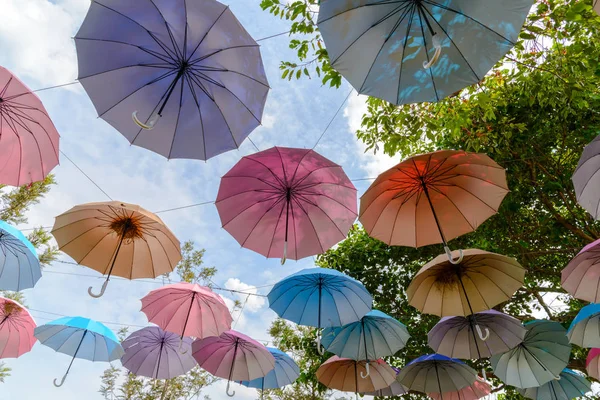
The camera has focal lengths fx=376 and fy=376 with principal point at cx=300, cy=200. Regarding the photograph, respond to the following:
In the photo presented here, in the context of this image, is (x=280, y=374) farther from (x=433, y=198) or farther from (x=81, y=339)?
(x=433, y=198)

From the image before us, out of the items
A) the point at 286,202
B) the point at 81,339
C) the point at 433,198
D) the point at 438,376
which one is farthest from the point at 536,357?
the point at 81,339

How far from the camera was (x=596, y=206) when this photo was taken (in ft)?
13.7

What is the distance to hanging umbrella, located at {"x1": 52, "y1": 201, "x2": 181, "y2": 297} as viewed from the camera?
529cm

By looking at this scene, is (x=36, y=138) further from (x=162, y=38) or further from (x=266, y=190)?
(x=266, y=190)

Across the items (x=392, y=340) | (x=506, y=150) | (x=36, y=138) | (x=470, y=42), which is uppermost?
(x=506, y=150)

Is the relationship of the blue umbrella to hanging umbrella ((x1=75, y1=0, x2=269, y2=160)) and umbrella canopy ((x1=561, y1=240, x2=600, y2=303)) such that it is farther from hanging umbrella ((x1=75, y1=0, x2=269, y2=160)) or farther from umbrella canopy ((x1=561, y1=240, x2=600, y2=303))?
umbrella canopy ((x1=561, y1=240, x2=600, y2=303))

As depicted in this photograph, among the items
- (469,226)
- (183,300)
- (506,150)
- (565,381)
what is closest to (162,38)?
(469,226)

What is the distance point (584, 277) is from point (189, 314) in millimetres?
6013

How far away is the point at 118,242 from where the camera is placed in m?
5.52

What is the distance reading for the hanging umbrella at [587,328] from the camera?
5277mm

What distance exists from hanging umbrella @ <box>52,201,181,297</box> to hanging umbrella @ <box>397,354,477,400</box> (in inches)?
187

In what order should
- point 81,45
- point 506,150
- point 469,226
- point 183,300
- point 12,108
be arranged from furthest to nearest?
1. point 506,150
2. point 183,300
3. point 469,226
4. point 12,108
5. point 81,45

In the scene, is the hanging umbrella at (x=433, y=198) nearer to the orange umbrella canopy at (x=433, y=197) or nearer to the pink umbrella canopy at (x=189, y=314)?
the orange umbrella canopy at (x=433, y=197)

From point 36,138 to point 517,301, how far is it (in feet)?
32.4
